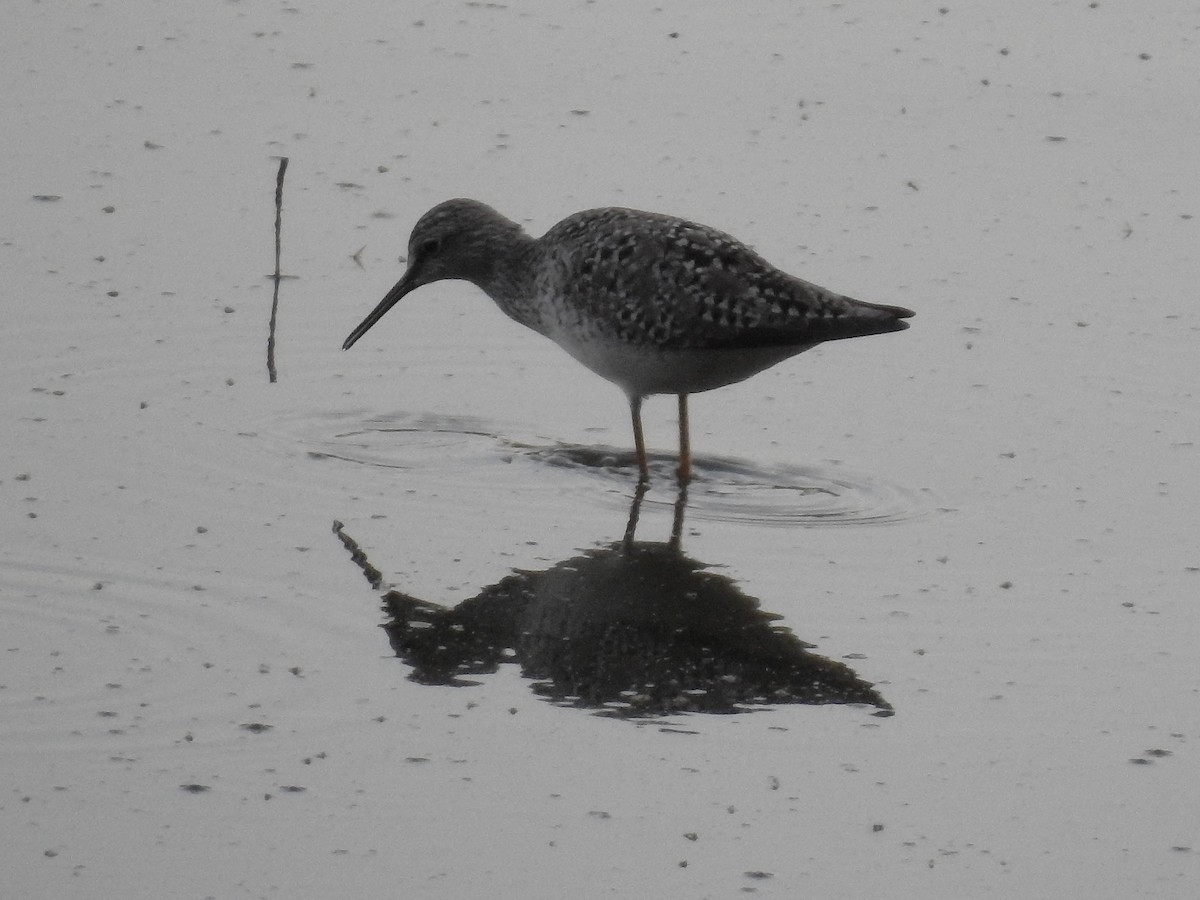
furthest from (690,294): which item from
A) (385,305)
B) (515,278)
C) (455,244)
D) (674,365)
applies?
(385,305)

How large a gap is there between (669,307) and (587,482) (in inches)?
28.3

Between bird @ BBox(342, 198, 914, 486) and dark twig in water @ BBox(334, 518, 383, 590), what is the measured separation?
1268 mm

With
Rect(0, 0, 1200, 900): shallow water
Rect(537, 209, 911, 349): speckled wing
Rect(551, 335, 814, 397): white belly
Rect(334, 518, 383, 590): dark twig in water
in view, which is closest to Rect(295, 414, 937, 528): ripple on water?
Rect(0, 0, 1200, 900): shallow water

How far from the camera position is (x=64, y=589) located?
638 centimetres

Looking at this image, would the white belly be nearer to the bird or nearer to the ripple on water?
the bird

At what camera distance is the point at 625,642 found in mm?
6301

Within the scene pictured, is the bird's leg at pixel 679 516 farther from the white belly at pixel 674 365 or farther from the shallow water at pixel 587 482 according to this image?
the white belly at pixel 674 365

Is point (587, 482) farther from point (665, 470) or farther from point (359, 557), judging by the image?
point (359, 557)

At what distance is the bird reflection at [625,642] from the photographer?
19.6 ft

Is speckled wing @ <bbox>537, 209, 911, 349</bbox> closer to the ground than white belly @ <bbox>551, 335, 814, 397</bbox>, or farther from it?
farther from it

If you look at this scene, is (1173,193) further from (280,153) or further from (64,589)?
(64,589)

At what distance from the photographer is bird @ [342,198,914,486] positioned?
7.45 metres

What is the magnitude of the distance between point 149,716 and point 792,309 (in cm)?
294

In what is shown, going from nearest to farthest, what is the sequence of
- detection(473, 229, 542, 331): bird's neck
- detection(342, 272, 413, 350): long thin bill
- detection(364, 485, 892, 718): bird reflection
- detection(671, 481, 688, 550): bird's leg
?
1. detection(364, 485, 892, 718): bird reflection
2. detection(671, 481, 688, 550): bird's leg
3. detection(473, 229, 542, 331): bird's neck
4. detection(342, 272, 413, 350): long thin bill
